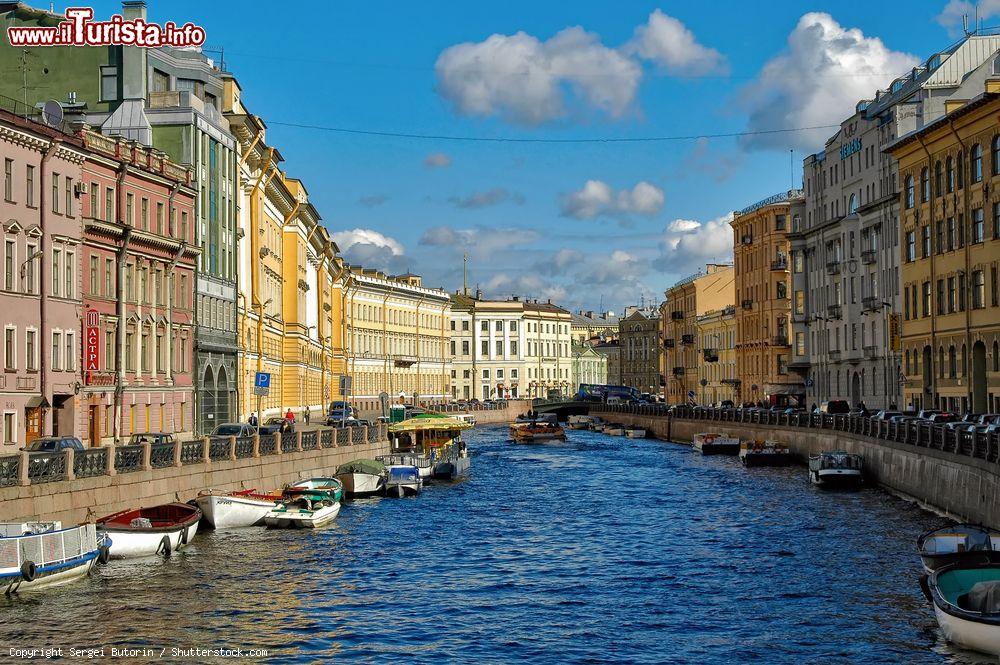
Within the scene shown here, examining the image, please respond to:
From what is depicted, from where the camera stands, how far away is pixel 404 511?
1923 inches

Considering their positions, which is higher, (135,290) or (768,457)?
(135,290)

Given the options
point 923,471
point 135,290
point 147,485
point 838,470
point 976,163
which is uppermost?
point 976,163

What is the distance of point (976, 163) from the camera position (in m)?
63.9

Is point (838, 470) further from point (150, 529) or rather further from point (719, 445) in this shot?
point (150, 529)

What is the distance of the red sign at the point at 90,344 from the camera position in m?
48.9

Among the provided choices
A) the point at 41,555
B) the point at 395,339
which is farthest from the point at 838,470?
the point at 395,339

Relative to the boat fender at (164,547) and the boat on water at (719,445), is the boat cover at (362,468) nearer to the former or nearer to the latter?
the boat fender at (164,547)

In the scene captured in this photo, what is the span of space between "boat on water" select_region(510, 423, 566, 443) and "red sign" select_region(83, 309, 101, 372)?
6079 cm

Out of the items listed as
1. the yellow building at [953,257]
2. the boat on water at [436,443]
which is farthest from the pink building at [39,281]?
the yellow building at [953,257]

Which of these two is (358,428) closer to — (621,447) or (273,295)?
(273,295)

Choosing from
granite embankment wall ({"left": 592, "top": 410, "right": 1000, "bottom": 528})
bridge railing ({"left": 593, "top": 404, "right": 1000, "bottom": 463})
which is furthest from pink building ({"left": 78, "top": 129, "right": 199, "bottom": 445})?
bridge railing ({"left": 593, "top": 404, "right": 1000, "bottom": 463})

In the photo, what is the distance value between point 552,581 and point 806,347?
75.4m

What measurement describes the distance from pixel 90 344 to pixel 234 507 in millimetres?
11759

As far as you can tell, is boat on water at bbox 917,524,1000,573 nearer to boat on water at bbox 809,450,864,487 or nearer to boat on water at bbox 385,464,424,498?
boat on water at bbox 809,450,864,487
